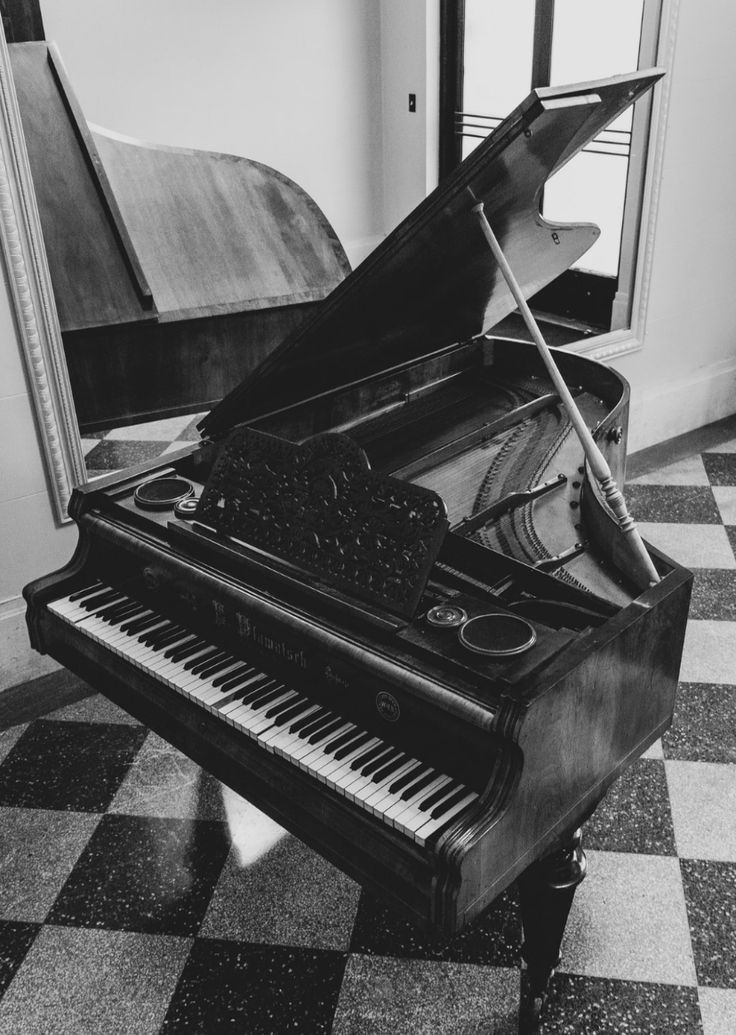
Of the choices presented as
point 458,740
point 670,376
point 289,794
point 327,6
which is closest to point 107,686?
point 289,794

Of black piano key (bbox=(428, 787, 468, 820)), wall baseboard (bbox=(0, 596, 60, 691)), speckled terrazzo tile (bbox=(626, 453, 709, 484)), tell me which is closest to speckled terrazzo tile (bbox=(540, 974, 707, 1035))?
black piano key (bbox=(428, 787, 468, 820))

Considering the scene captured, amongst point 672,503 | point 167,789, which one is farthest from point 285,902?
point 672,503

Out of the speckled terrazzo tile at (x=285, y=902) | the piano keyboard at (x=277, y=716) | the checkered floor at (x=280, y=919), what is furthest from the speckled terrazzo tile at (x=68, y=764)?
the piano keyboard at (x=277, y=716)

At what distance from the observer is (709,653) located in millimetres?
2955

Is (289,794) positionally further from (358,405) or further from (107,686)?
(358,405)

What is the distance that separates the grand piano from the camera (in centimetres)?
143

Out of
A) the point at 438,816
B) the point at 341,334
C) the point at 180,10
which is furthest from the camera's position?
the point at 180,10

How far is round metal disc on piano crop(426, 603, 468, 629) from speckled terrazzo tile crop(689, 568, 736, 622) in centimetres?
179

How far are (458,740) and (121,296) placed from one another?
2.31 m

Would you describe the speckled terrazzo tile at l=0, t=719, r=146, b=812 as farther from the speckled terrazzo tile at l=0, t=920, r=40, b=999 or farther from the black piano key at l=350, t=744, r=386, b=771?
the black piano key at l=350, t=744, r=386, b=771

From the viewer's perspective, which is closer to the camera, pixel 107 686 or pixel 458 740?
pixel 458 740

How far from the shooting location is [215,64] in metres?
5.54

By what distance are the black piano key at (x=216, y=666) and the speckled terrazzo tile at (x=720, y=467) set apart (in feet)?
9.56

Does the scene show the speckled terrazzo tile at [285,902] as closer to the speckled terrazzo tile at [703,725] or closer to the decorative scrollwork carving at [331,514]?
the decorative scrollwork carving at [331,514]
